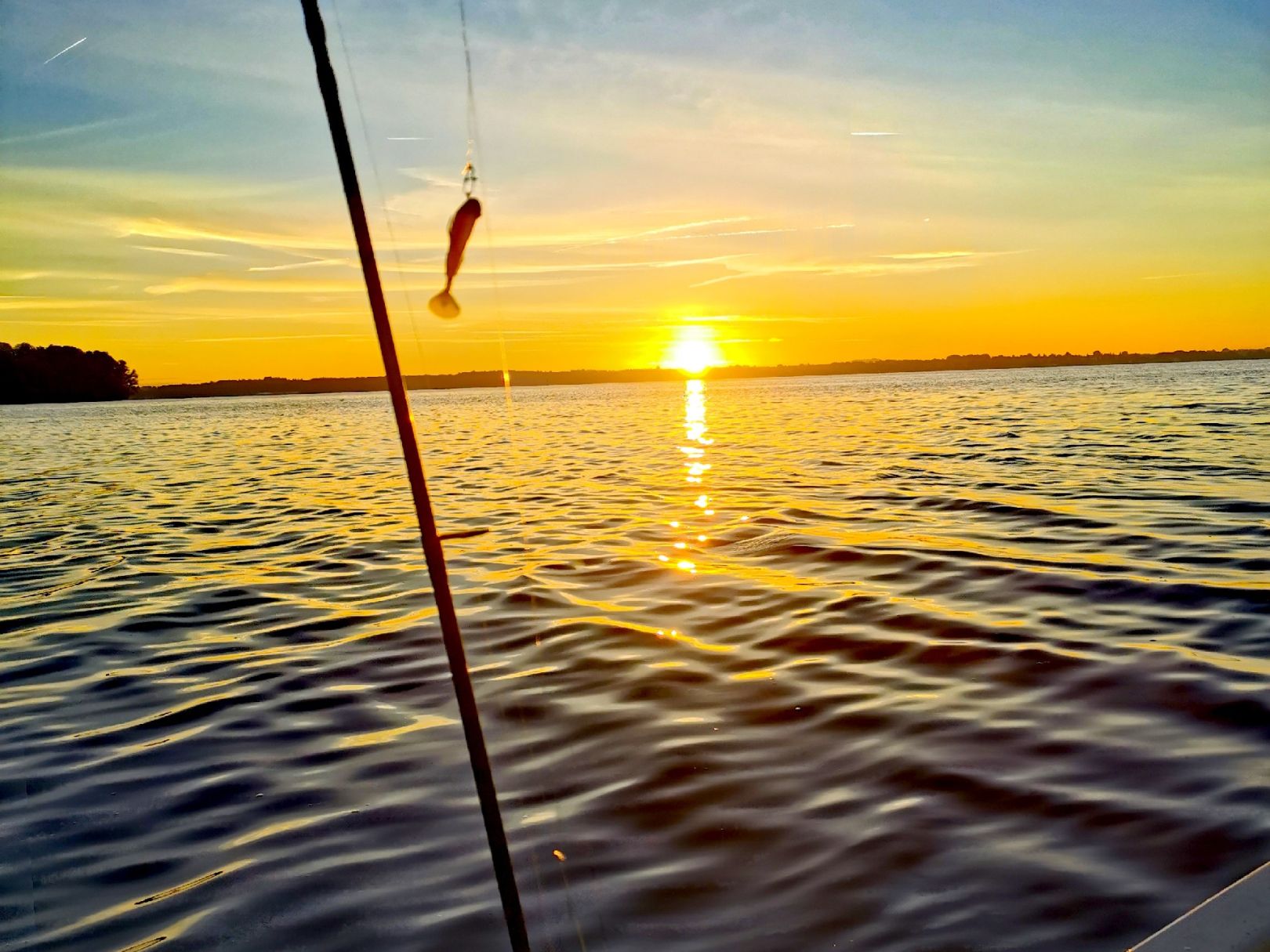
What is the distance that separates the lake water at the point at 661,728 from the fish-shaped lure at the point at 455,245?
321cm

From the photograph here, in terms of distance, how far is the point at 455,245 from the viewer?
237cm

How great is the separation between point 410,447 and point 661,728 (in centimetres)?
505

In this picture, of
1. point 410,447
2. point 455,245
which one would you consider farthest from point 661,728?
point 455,245

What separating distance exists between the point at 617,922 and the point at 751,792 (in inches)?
62.1

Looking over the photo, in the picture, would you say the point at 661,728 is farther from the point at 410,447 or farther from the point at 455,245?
the point at 455,245

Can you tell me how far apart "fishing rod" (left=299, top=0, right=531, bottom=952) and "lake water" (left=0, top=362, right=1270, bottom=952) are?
202 centimetres

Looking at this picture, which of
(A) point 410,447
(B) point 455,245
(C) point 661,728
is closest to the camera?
(B) point 455,245

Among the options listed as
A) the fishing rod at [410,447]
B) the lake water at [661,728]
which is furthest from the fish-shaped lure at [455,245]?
the lake water at [661,728]

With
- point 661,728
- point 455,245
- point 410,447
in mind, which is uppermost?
point 455,245

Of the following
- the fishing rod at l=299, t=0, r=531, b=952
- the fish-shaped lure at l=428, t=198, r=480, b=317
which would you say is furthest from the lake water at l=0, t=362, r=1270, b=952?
the fish-shaped lure at l=428, t=198, r=480, b=317

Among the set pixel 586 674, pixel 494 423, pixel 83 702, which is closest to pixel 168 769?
pixel 83 702

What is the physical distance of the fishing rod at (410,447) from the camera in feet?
8.83

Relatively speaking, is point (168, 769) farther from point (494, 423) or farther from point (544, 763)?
point (494, 423)

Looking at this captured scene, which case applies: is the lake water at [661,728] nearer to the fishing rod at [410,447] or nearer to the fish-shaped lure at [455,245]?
the fishing rod at [410,447]
